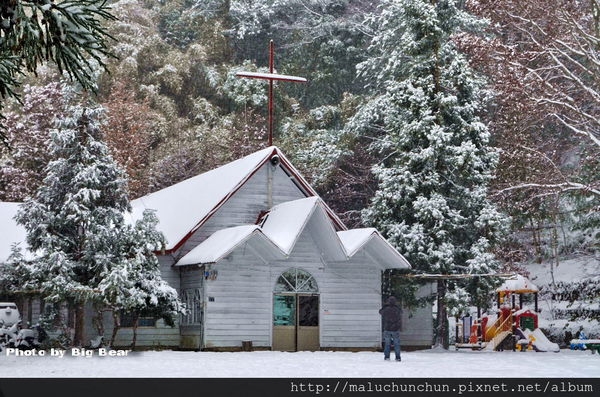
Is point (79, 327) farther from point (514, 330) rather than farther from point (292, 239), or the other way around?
point (514, 330)

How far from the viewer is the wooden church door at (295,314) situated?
28438 mm

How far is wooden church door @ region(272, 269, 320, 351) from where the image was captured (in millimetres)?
28438

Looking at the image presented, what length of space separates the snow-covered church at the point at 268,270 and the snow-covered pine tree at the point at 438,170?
303 cm

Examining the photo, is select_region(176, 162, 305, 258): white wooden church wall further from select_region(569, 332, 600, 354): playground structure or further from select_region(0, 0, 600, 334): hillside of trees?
select_region(569, 332, 600, 354): playground structure

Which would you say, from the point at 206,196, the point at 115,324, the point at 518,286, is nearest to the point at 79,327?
the point at 115,324

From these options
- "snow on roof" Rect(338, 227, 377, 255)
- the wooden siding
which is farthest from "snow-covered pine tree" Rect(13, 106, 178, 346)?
"snow on roof" Rect(338, 227, 377, 255)

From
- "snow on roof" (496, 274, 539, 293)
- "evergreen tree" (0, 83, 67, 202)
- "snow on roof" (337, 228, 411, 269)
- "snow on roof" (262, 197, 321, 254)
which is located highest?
"evergreen tree" (0, 83, 67, 202)

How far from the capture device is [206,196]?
105 feet

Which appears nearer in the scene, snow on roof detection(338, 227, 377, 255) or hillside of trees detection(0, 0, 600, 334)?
snow on roof detection(338, 227, 377, 255)

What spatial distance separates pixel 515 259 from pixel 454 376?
21093mm

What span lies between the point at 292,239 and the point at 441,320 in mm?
9003

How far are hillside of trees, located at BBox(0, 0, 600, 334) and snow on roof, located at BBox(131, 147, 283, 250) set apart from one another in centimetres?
443

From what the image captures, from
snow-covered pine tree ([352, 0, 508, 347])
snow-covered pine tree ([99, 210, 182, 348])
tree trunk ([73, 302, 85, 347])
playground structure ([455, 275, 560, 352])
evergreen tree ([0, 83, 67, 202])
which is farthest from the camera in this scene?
evergreen tree ([0, 83, 67, 202])

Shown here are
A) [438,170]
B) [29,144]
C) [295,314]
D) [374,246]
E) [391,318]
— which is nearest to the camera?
[391,318]
